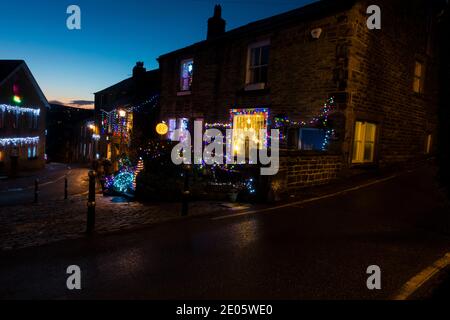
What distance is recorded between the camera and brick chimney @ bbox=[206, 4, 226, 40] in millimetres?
18453

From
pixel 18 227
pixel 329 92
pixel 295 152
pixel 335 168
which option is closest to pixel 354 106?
pixel 329 92

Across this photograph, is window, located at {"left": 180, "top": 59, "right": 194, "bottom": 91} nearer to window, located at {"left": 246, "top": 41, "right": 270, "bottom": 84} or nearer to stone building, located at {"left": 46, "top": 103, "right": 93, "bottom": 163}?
window, located at {"left": 246, "top": 41, "right": 270, "bottom": 84}

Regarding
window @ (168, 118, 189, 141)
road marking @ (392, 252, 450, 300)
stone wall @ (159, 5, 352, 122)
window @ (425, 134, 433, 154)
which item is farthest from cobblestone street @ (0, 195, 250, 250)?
window @ (425, 134, 433, 154)

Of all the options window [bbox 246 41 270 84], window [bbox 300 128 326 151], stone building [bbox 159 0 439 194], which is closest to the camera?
stone building [bbox 159 0 439 194]

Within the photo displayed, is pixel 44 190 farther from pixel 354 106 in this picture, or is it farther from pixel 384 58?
pixel 384 58

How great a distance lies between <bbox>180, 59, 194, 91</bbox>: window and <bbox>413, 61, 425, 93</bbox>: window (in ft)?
37.0

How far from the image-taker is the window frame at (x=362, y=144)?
12.3 m

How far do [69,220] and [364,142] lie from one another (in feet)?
35.9

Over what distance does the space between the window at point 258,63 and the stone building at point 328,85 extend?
0.04 metres

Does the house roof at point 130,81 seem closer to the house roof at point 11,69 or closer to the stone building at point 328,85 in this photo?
the house roof at point 11,69

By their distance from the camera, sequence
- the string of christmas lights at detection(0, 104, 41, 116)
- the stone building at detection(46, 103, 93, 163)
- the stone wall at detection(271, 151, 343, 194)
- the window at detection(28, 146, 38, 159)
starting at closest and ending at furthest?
the stone wall at detection(271, 151, 343, 194) < the string of christmas lights at detection(0, 104, 41, 116) < the window at detection(28, 146, 38, 159) < the stone building at detection(46, 103, 93, 163)

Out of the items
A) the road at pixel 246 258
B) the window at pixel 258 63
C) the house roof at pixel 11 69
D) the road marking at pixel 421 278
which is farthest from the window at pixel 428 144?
the house roof at pixel 11 69

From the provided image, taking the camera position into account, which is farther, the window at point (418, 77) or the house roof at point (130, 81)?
the house roof at point (130, 81)

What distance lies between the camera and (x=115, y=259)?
189 inches
